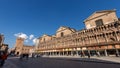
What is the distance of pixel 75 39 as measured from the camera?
139 feet

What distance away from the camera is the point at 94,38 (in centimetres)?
3522

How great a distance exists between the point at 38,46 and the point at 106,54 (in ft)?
165

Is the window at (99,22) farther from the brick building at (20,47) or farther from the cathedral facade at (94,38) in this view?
the brick building at (20,47)

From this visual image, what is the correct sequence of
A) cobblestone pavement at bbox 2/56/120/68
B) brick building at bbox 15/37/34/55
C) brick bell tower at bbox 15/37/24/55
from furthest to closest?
brick building at bbox 15/37/34/55, brick bell tower at bbox 15/37/24/55, cobblestone pavement at bbox 2/56/120/68

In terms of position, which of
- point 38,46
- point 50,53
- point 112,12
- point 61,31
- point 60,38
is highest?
point 112,12

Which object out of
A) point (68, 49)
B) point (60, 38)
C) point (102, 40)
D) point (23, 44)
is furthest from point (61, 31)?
point (23, 44)

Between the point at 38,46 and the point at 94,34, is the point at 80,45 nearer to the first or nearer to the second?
the point at 94,34

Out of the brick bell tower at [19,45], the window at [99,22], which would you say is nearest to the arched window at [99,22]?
the window at [99,22]

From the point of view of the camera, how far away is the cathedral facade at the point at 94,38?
99.1 ft

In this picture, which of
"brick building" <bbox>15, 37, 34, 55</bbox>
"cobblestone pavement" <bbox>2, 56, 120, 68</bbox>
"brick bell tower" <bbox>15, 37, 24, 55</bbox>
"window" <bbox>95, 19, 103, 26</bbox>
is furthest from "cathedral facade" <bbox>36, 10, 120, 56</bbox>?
"brick bell tower" <bbox>15, 37, 24, 55</bbox>

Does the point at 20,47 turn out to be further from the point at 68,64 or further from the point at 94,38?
the point at 68,64

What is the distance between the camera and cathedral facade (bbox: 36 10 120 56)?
30.2 meters

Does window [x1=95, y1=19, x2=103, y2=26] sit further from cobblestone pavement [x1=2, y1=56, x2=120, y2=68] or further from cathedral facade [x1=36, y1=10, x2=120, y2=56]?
cobblestone pavement [x1=2, y1=56, x2=120, y2=68]

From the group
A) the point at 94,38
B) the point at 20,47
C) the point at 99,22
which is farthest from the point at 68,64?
the point at 20,47
